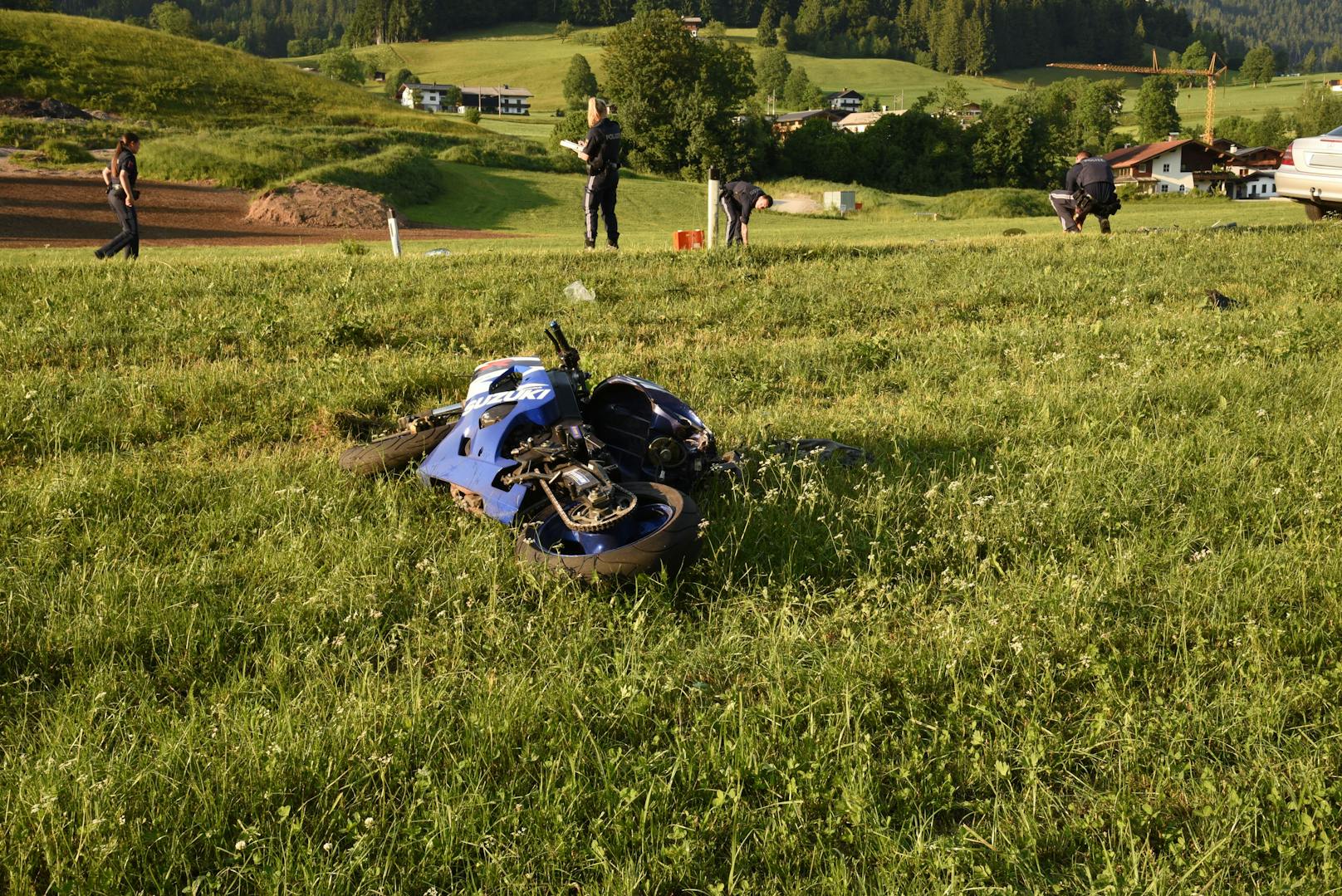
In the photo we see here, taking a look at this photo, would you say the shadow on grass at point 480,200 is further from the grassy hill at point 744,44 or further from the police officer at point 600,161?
the grassy hill at point 744,44

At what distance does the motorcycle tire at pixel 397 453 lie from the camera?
622 cm

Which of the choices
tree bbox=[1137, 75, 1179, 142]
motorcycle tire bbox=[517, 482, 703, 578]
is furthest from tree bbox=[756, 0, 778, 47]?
motorcycle tire bbox=[517, 482, 703, 578]

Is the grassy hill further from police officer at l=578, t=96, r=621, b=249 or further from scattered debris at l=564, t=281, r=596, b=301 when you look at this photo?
scattered debris at l=564, t=281, r=596, b=301

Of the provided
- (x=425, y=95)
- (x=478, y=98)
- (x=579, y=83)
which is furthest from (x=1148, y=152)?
(x=425, y=95)

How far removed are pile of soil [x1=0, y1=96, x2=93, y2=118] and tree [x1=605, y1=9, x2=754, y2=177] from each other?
32694mm

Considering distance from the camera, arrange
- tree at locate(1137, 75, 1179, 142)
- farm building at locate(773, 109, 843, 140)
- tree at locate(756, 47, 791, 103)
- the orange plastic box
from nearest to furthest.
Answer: the orange plastic box < farm building at locate(773, 109, 843, 140) < tree at locate(1137, 75, 1179, 142) < tree at locate(756, 47, 791, 103)

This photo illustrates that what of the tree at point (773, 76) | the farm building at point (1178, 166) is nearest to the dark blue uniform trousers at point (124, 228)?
the farm building at point (1178, 166)

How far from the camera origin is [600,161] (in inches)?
618

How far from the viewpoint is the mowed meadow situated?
300 centimetres

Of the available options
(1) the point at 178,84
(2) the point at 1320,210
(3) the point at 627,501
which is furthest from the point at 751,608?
(1) the point at 178,84

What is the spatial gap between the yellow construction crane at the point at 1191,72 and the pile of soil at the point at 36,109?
105 metres

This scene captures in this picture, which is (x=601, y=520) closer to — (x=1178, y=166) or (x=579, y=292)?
(x=579, y=292)

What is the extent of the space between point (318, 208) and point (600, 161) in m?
21.9

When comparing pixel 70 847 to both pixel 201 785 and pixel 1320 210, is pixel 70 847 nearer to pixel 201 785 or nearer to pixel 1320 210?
pixel 201 785
